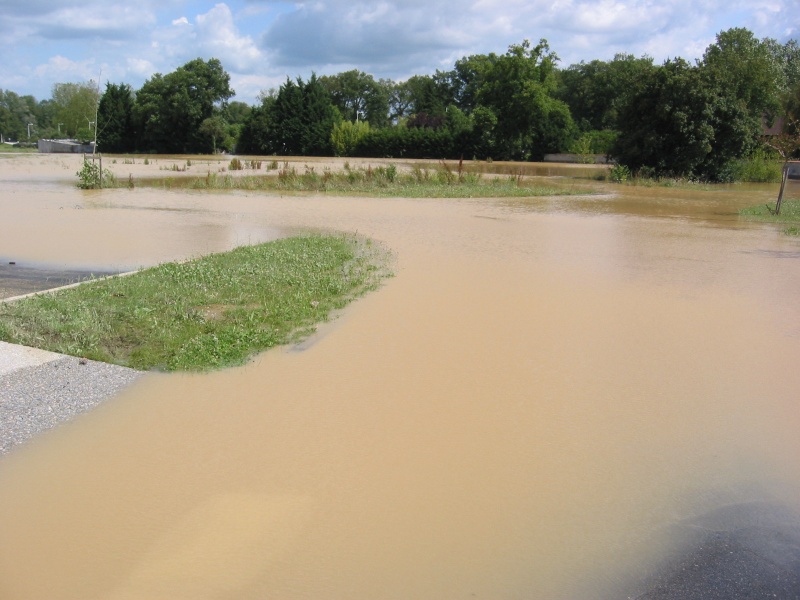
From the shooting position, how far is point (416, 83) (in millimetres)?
97125

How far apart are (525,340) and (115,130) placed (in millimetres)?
74372

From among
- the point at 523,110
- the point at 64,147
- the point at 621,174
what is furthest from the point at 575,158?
the point at 64,147

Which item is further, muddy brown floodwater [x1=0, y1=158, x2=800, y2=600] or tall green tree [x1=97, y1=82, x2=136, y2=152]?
tall green tree [x1=97, y1=82, x2=136, y2=152]

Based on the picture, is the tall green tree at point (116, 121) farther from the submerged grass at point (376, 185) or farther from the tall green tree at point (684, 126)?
the tall green tree at point (684, 126)

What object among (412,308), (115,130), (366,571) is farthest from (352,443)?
(115,130)

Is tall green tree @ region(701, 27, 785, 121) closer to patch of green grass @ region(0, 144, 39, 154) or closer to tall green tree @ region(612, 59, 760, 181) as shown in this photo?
tall green tree @ region(612, 59, 760, 181)

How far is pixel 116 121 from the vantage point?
242 feet

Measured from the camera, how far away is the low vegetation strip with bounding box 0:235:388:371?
292 inches

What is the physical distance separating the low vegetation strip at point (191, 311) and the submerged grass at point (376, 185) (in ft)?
56.8

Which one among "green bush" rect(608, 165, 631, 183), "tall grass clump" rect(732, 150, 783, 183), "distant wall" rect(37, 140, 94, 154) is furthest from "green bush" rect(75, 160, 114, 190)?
"distant wall" rect(37, 140, 94, 154)

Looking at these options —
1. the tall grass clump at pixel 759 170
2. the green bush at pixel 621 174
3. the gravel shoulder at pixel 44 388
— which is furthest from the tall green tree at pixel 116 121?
the gravel shoulder at pixel 44 388

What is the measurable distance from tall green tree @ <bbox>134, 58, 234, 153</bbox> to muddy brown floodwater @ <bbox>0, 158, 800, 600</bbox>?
62172 mm

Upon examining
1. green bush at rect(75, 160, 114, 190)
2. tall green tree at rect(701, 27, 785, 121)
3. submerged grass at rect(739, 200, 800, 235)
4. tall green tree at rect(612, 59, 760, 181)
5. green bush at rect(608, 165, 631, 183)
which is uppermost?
tall green tree at rect(701, 27, 785, 121)

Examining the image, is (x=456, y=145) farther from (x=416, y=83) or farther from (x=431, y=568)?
(x=431, y=568)
